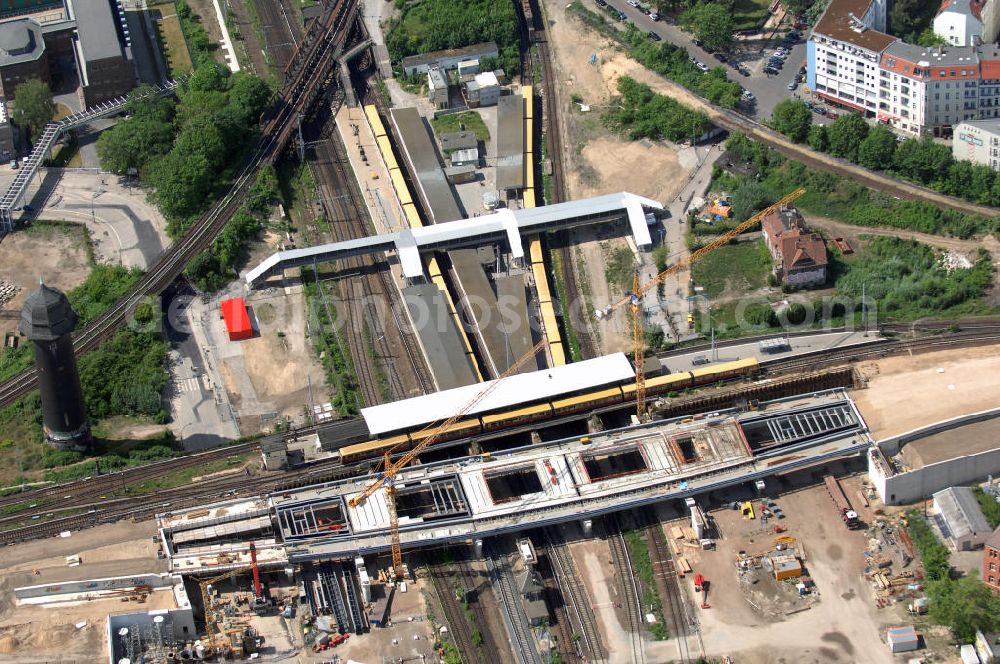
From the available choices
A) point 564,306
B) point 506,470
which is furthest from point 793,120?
point 506,470

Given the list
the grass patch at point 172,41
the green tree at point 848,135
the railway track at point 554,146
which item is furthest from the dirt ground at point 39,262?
the green tree at point 848,135

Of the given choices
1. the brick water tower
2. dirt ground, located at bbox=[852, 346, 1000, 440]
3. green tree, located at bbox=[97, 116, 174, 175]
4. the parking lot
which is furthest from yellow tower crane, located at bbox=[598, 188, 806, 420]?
green tree, located at bbox=[97, 116, 174, 175]

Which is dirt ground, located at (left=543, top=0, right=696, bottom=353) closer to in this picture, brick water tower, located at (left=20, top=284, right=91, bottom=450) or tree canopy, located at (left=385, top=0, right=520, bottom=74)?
tree canopy, located at (left=385, top=0, right=520, bottom=74)

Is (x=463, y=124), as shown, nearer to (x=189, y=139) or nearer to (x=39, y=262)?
(x=189, y=139)

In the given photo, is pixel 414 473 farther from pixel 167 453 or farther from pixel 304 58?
pixel 304 58

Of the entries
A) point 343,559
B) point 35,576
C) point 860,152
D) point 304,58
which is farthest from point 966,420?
point 304,58

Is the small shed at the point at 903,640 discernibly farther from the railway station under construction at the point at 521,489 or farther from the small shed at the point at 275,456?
the small shed at the point at 275,456
